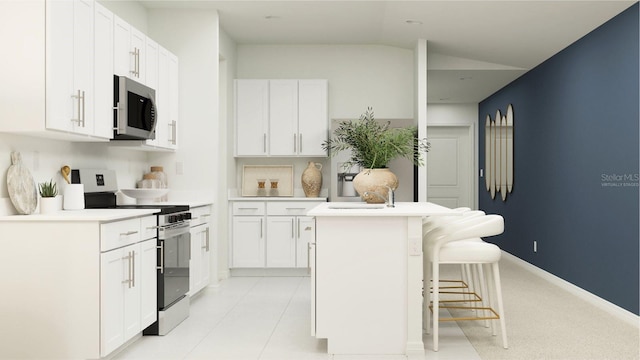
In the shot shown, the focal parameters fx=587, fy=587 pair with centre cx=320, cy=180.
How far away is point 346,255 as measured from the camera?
11.7 feet

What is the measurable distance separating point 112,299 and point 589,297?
4.23 m

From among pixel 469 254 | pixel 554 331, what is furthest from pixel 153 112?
pixel 554 331

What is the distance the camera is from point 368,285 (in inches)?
140

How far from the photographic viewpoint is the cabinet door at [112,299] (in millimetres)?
3195

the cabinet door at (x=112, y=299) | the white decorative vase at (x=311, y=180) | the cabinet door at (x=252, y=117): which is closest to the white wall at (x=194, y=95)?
the cabinet door at (x=252, y=117)

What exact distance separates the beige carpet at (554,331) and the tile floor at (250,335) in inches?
7.6

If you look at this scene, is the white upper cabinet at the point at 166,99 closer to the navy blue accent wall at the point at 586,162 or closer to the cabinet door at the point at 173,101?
the cabinet door at the point at 173,101

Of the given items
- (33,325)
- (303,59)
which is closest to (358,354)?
(33,325)

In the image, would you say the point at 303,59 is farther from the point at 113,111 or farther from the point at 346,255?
the point at 346,255

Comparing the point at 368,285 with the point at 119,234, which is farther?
the point at 368,285

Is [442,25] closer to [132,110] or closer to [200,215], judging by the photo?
[200,215]

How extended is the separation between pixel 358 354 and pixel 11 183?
2245 millimetres

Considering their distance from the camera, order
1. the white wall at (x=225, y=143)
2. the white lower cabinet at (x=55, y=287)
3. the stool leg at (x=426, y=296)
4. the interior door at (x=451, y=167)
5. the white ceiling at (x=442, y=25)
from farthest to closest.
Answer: the interior door at (x=451, y=167) < the white wall at (x=225, y=143) < the white ceiling at (x=442, y=25) < the stool leg at (x=426, y=296) < the white lower cabinet at (x=55, y=287)

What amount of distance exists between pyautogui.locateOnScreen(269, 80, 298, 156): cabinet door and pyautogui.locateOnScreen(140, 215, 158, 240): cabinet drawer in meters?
2.94
